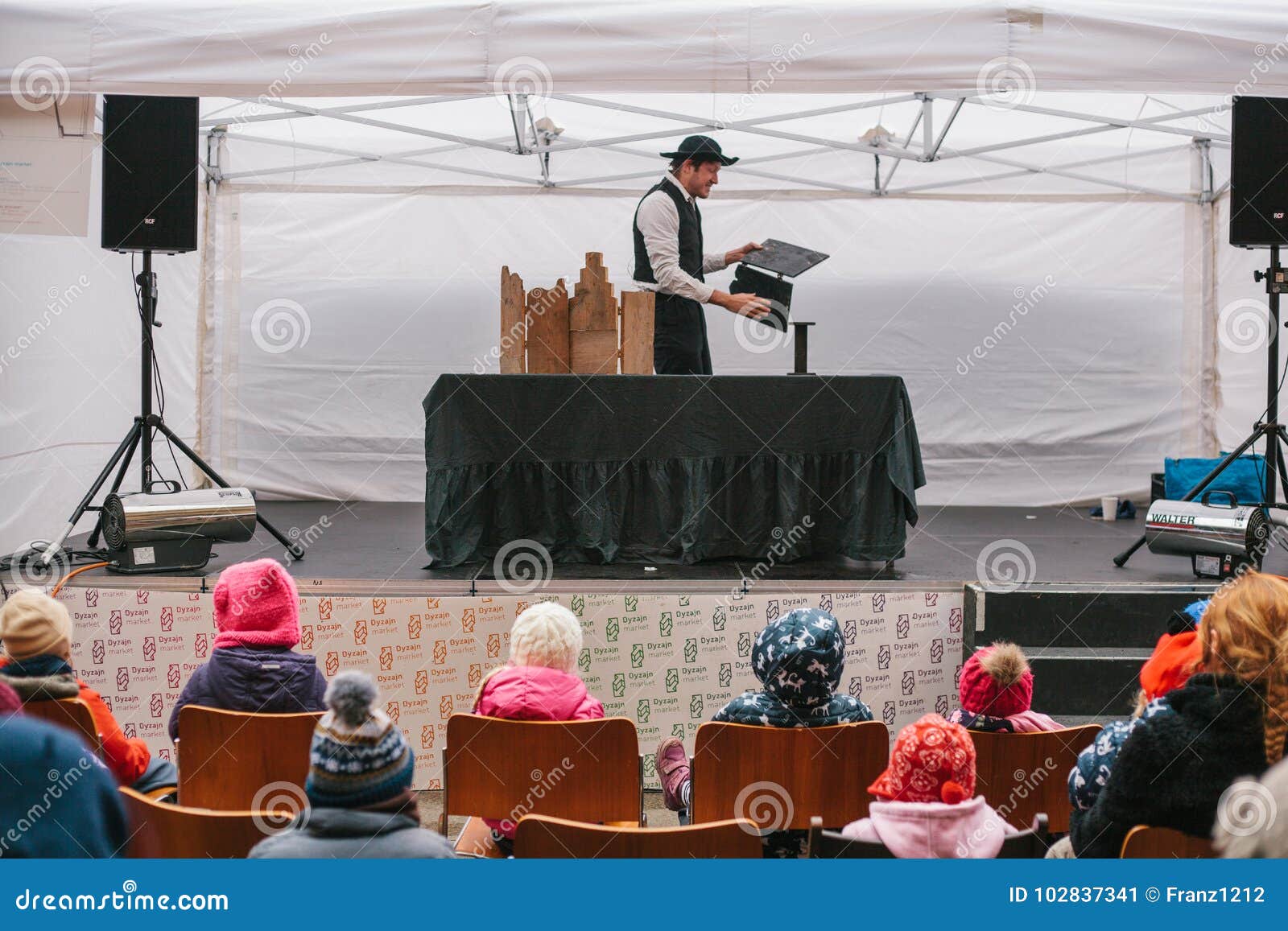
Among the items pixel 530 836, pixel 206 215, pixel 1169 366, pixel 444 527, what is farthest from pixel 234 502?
pixel 1169 366

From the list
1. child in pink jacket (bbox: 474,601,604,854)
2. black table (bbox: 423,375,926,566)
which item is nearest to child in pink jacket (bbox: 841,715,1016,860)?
child in pink jacket (bbox: 474,601,604,854)

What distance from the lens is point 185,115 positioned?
15.0 ft

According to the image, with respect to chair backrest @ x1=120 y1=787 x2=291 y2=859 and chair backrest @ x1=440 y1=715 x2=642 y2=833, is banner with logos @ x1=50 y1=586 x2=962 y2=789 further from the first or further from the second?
chair backrest @ x1=120 y1=787 x2=291 y2=859

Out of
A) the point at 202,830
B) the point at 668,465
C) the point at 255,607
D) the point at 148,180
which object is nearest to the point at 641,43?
the point at 668,465

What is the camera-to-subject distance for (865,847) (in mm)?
1936

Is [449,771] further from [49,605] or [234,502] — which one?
[234,502]

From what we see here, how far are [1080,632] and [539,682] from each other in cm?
239

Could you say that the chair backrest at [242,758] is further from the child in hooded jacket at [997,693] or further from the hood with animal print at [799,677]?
the child in hooded jacket at [997,693]

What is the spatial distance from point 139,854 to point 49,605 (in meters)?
0.81

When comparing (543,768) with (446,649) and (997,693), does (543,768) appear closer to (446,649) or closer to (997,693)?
(997,693)

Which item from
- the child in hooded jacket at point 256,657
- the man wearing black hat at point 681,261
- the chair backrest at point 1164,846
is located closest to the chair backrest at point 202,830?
the child in hooded jacket at point 256,657

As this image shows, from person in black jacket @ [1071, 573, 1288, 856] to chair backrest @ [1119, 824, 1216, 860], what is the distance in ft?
0.07

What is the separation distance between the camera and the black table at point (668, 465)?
454 centimetres

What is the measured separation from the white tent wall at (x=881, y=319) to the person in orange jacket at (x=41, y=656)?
498 cm
